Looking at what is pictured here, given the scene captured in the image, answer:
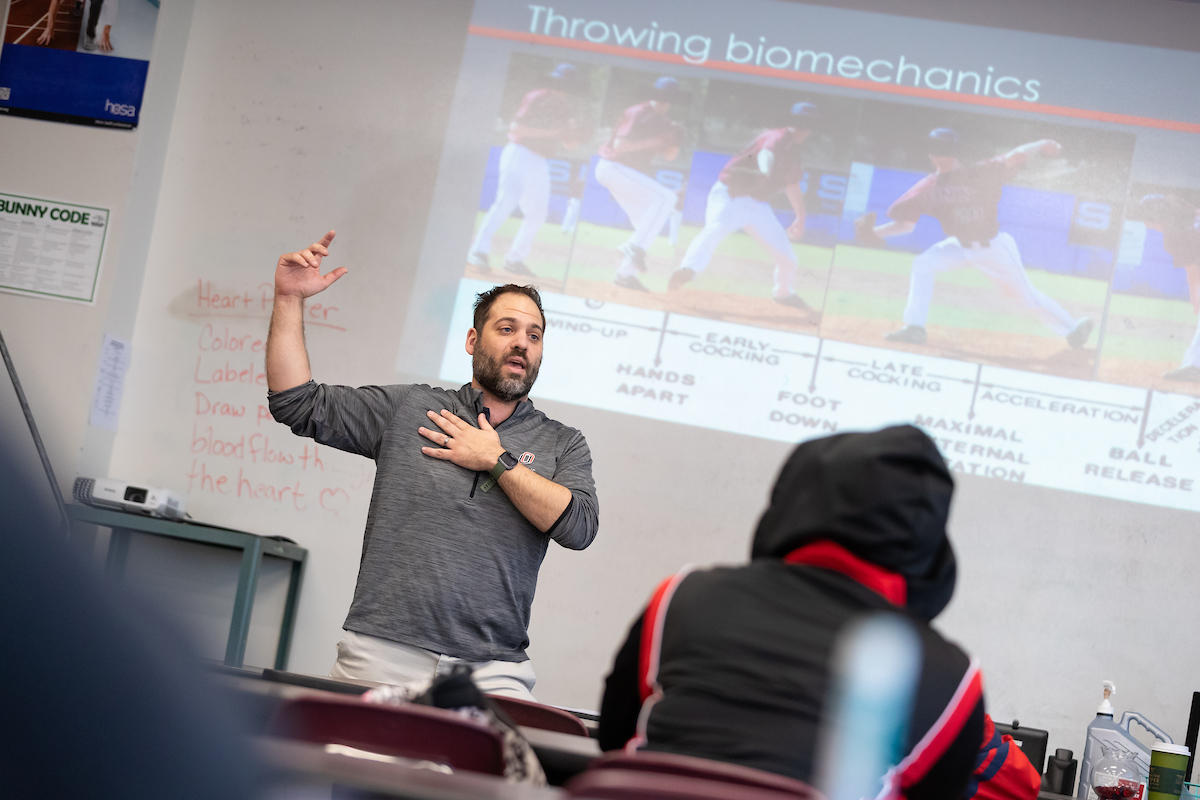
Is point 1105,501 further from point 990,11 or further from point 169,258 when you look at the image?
point 169,258

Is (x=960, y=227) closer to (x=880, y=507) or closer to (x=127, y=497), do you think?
(x=880, y=507)

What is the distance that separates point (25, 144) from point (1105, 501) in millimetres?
4251

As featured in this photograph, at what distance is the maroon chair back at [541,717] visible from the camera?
5.71 ft

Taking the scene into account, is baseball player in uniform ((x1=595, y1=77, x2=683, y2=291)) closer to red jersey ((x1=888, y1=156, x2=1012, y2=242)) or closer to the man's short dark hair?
red jersey ((x1=888, y1=156, x2=1012, y2=242))

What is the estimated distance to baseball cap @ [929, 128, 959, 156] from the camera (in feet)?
11.9

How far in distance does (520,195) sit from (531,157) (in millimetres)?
155

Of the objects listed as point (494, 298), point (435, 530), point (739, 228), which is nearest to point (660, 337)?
point (739, 228)

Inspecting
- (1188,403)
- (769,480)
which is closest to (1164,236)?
(1188,403)

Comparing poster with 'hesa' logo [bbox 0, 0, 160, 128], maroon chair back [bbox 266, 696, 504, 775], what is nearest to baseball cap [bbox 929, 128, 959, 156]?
poster with 'hesa' logo [bbox 0, 0, 160, 128]

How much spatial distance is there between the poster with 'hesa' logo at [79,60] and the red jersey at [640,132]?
1.83m

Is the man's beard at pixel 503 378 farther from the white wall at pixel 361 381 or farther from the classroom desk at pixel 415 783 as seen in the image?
the classroom desk at pixel 415 783

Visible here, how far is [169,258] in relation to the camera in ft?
12.8

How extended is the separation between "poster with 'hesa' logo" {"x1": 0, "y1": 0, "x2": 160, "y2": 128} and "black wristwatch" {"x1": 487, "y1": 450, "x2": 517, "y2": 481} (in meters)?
2.44

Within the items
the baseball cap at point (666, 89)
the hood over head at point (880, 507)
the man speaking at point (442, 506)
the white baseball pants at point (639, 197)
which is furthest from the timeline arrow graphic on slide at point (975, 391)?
the hood over head at point (880, 507)
